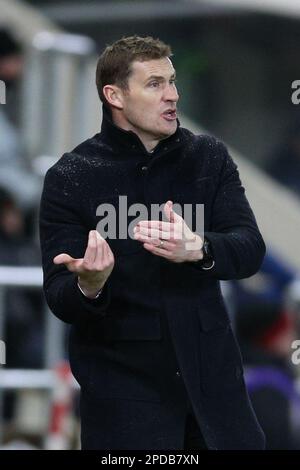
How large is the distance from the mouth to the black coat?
0.21 ft

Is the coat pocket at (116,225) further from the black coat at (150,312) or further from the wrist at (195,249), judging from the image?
the wrist at (195,249)

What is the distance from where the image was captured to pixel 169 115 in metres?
4.23

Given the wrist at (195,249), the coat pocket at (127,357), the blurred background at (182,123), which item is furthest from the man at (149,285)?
the blurred background at (182,123)

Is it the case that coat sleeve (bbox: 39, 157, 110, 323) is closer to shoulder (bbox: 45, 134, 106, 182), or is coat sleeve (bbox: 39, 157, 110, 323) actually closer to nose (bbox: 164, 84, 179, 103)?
shoulder (bbox: 45, 134, 106, 182)

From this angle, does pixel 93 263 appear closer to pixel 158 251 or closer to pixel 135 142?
pixel 158 251

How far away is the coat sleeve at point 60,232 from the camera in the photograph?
4.17 meters

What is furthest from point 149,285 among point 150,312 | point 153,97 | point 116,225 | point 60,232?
point 153,97

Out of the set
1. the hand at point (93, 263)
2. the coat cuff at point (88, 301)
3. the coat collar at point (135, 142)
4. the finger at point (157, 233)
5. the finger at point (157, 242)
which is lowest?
the coat cuff at point (88, 301)

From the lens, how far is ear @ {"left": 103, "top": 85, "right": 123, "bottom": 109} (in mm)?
4281

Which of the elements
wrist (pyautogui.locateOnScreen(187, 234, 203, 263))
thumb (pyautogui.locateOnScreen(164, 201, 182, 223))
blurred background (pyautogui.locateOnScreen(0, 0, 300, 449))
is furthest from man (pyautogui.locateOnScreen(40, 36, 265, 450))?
blurred background (pyautogui.locateOnScreen(0, 0, 300, 449))

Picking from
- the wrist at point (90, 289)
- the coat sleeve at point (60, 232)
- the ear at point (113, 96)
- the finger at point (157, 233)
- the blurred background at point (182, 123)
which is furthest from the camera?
the blurred background at point (182, 123)

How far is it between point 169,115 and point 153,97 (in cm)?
7

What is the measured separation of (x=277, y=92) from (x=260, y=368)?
3445mm

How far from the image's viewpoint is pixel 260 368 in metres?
8.24
